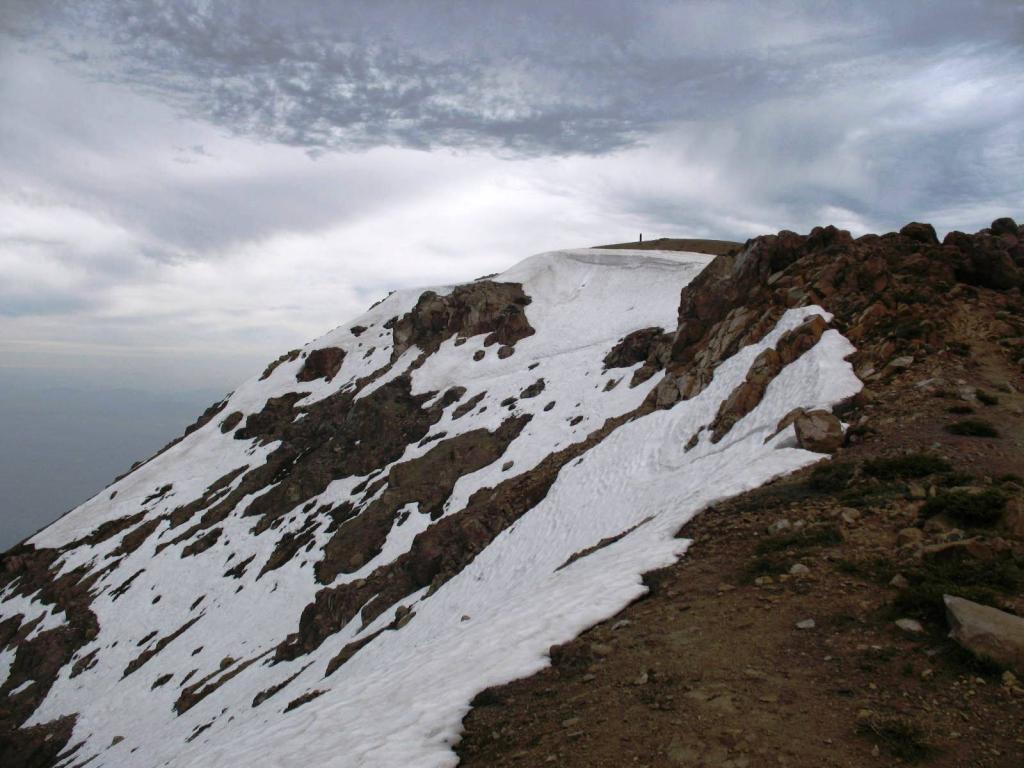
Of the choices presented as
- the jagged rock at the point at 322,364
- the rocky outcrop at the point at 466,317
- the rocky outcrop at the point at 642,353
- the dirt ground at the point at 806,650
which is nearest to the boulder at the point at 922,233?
the rocky outcrop at the point at 642,353

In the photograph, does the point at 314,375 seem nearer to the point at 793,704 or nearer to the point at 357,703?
the point at 357,703

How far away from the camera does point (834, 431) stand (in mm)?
13898

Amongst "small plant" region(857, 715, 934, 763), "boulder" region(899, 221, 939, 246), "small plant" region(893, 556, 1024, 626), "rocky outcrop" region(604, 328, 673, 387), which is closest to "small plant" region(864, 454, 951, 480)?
"small plant" region(893, 556, 1024, 626)

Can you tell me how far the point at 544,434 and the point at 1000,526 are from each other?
22.5 meters

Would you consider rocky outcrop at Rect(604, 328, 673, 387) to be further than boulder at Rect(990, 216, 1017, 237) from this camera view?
Yes

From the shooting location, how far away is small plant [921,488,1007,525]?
8.95m

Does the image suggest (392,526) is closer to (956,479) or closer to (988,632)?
(956,479)

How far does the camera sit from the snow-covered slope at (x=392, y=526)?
447 inches

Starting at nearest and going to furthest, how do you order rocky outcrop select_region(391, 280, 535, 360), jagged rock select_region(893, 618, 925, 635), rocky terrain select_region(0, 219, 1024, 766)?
rocky terrain select_region(0, 219, 1024, 766), jagged rock select_region(893, 618, 925, 635), rocky outcrop select_region(391, 280, 535, 360)

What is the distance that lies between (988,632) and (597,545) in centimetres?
1027

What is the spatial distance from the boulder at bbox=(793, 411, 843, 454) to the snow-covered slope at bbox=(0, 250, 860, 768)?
40 cm

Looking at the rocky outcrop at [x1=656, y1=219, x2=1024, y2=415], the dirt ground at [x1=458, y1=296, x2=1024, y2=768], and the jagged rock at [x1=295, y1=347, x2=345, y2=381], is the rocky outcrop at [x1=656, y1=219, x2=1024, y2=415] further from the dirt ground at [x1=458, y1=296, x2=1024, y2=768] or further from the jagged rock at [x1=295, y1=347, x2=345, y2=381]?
the jagged rock at [x1=295, y1=347, x2=345, y2=381]

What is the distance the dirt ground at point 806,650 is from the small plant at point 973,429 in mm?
189

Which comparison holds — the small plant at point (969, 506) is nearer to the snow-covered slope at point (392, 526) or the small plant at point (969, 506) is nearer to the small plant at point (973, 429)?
the small plant at point (973, 429)
